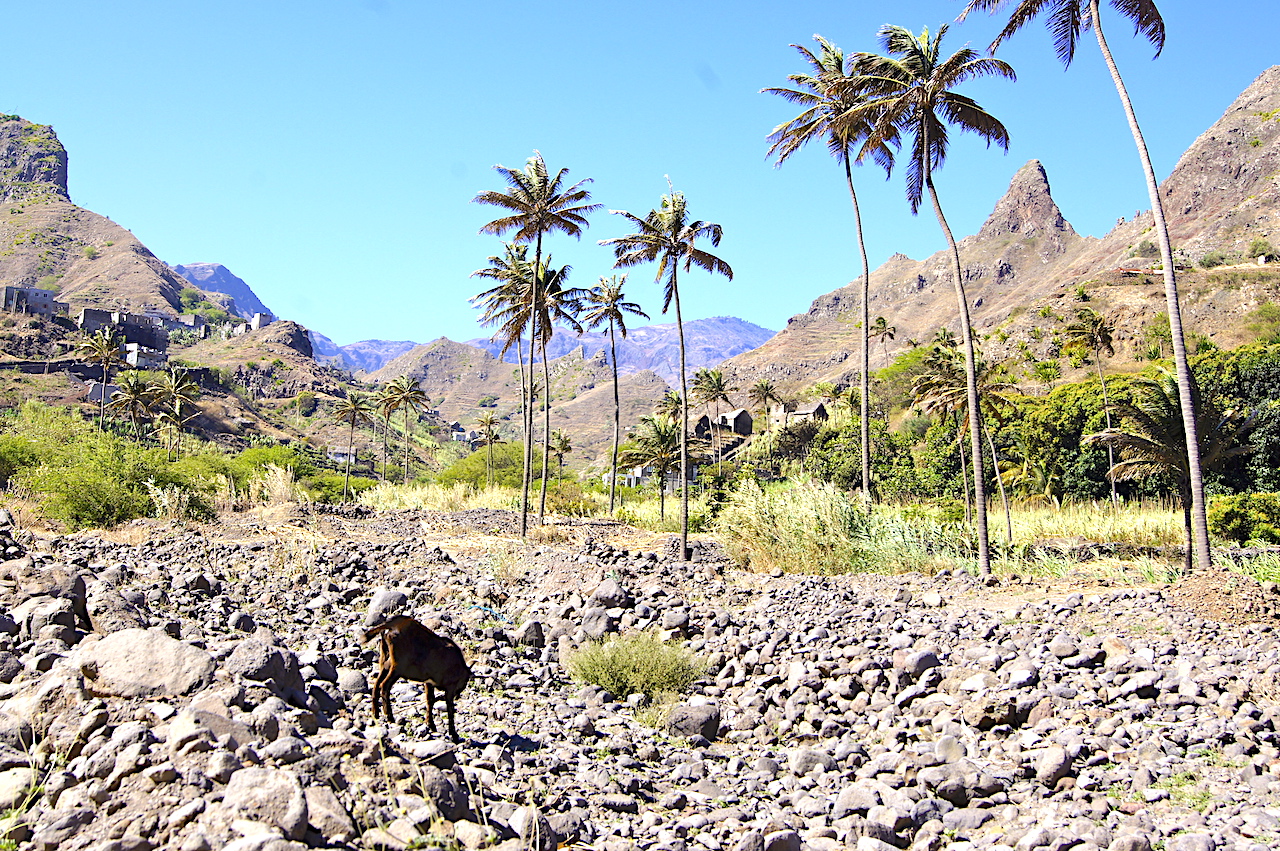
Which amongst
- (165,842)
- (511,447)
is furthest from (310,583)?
(511,447)

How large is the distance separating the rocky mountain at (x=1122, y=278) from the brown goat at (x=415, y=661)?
6641 centimetres

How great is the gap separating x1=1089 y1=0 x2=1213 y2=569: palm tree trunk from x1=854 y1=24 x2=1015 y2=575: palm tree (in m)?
1.94

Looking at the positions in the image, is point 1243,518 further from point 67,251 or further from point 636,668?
point 67,251

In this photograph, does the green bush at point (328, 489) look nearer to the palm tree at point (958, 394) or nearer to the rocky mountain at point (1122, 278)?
the palm tree at point (958, 394)

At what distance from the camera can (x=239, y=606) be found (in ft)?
30.0

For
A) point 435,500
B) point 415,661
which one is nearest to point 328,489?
point 435,500

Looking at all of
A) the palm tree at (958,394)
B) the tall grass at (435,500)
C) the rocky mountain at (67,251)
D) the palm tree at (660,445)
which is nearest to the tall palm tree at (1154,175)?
the palm tree at (958,394)

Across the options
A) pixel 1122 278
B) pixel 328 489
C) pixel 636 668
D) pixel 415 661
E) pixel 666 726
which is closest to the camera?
pixel 415 661

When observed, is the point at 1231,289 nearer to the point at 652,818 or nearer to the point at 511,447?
the point at 511,447

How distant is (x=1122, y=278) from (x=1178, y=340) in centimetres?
7211

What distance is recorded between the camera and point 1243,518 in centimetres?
2038

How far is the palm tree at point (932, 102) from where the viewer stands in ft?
48.2

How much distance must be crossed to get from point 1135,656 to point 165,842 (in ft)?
22.8

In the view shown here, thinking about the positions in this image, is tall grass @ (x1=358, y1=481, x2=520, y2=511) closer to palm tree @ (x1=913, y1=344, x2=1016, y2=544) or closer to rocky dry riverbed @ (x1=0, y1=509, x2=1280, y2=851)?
palm tree @ (x1=913, y1=344, x2=1016, y2=544)
